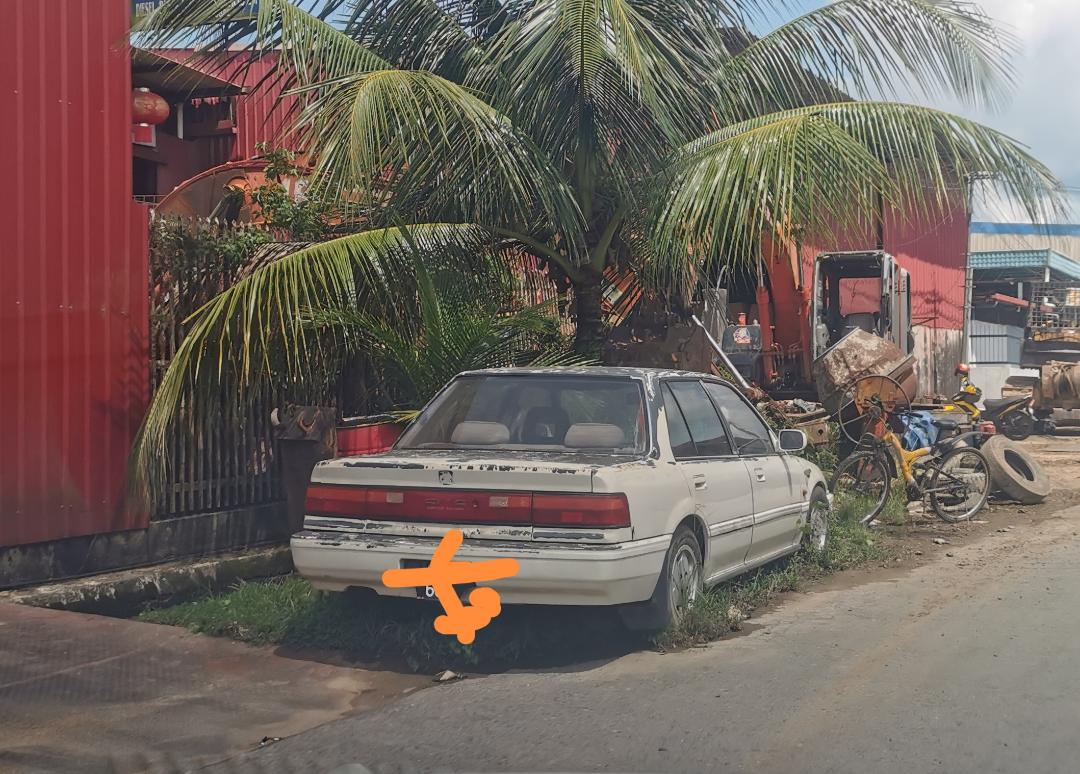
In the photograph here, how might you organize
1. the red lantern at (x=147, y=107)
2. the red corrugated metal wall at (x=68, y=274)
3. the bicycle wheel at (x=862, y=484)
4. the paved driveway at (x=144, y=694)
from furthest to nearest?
the red lantern at (x=147, y=107) < the bicycle wheel at (x=862, y=484) < the red corrugated metal wall at (x=68, y=274) < the paved driveway at (x=144, y=694)

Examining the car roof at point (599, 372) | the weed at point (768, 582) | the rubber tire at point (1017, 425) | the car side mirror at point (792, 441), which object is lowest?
the weed at point (768, 582)

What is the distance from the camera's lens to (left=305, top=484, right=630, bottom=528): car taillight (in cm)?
585

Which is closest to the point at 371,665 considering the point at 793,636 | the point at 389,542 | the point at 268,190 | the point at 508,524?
the point at 389,542

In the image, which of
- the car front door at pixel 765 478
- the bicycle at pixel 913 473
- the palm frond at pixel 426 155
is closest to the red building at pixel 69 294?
the palm frond at pixel 426 155

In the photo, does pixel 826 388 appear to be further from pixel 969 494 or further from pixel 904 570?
pixel 904 570

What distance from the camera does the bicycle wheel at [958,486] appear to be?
37.7 feet

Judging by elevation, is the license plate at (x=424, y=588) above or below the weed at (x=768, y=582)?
above

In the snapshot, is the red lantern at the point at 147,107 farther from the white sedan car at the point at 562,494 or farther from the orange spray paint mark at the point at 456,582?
the orange spray paint mark at the point at 456,582

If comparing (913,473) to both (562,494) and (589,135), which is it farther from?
(562,494)

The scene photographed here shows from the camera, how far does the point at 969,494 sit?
Answer: 11.7 metres

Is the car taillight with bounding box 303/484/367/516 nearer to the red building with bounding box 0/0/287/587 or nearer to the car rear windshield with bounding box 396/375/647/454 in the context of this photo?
the car rear windshield with bounding box 396/375/647/454

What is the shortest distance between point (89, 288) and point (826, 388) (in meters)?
9.17

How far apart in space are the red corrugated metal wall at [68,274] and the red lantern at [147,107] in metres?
4.27

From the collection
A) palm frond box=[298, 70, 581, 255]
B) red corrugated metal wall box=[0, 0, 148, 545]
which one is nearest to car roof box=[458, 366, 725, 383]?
palm frond box=[298, 70, 581, 255]
